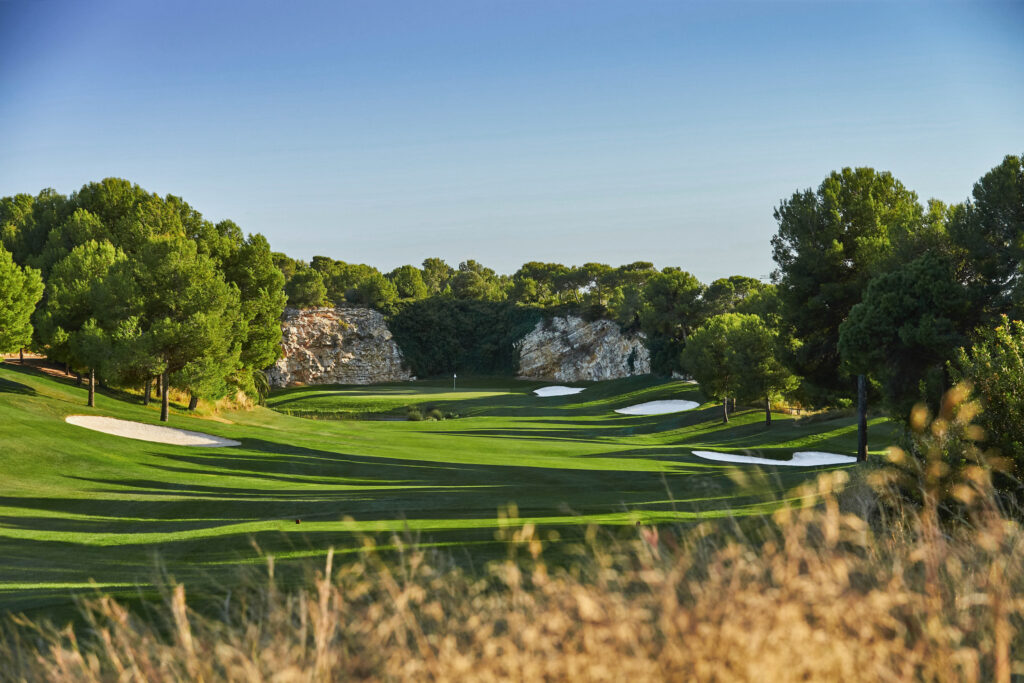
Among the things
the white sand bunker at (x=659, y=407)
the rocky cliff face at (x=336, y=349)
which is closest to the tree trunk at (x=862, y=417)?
the white sand bunker at (x=659, y=407)

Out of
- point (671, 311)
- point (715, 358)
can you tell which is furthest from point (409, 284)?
point (715, 358)

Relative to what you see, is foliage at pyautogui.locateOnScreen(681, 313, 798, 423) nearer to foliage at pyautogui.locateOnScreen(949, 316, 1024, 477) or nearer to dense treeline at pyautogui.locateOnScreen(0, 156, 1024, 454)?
dense treeline at pyautogui.locateOnScreen(0, 156, 1024, 454)

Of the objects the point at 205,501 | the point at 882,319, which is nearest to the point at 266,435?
the point at 205,501

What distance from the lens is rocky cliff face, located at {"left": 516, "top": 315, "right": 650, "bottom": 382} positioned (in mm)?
72125

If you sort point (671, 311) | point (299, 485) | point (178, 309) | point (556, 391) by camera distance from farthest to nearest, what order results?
1. point (556, 391)
2. point (671, 311)
3. point (178, 309)
4. point (299, 485)

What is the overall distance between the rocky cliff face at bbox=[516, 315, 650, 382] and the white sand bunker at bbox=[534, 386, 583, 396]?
556 centimetres

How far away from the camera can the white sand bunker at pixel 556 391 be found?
67.5 meters

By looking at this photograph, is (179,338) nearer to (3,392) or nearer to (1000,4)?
(3,392)

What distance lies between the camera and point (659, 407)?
5341 cm

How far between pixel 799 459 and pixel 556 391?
3917cm

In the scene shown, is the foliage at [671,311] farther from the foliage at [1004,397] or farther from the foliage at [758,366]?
the foliage at [1004,397]

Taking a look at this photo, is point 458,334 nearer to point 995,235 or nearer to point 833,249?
point 833,249

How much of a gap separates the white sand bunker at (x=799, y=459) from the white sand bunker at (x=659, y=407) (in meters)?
19.9

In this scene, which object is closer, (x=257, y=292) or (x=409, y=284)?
(x=257, y=292)
